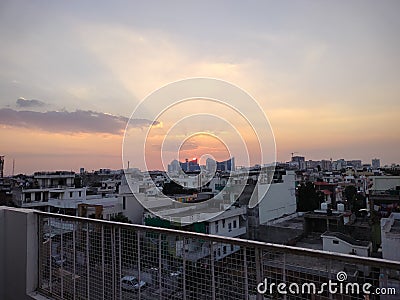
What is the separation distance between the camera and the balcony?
3.14ft

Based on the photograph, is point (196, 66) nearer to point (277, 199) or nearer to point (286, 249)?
point (277, 199)

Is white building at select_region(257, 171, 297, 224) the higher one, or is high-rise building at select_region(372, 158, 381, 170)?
high-rise building at select_region(372, 158, 381, 170)

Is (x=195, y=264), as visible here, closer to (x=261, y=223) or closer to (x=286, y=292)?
(x=286, y=292)

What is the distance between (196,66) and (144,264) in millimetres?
5704

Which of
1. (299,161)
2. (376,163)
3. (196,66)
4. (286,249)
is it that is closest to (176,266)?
(286,249)

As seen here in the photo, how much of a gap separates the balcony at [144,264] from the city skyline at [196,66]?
3.29 m

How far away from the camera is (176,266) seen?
138 centimetres

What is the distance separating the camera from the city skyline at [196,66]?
4.66m

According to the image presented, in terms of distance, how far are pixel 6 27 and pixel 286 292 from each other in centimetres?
475

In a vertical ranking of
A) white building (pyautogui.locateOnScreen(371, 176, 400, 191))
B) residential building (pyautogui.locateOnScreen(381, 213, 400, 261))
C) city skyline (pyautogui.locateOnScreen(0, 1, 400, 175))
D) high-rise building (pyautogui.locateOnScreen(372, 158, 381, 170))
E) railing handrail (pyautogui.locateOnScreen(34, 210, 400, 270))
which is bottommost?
residential building (pyautogui.locateOnScreen(381, 213, 400, 261))

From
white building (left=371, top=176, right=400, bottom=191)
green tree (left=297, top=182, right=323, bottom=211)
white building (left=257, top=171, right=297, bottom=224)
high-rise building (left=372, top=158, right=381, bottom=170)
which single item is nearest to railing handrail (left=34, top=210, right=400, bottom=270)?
white building (left=371, top=176, right=400, bottom=191)

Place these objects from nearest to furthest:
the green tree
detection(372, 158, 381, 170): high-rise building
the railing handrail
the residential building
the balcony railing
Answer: the railing handrail, the balcony railing, the residential building, detection(372, 158, 381, 170): high-rise building, the green tree

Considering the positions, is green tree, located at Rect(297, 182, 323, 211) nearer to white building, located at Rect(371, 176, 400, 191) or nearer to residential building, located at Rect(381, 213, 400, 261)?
white building, located at Rect(371, 176, 400, 191)

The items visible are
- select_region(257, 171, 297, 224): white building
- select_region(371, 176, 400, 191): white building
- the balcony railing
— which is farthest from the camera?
select_region(257, 171, 297, 224): white building
